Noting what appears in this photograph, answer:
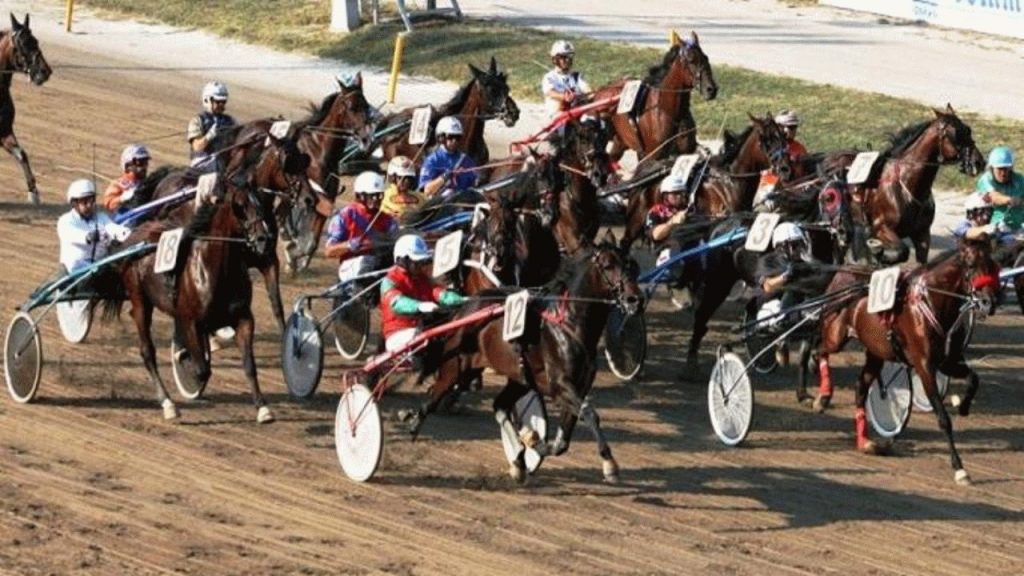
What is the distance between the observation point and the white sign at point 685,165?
2092 cm

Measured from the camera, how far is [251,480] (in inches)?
650

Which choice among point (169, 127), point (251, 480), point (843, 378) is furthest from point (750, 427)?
point (169, 127)

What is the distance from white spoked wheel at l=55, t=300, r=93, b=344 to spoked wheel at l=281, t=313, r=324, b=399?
2186mm

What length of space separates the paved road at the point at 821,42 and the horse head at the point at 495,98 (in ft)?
31.0

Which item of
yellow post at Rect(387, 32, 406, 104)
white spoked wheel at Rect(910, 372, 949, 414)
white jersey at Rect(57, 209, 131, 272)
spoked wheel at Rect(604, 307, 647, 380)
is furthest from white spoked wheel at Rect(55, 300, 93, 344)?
yellow post at Rect(387, 32, 406, 104)

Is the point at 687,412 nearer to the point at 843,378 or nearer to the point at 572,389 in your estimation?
the point at 843,378

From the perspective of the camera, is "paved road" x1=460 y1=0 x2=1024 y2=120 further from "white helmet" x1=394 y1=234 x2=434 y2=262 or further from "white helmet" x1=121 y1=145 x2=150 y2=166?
"white helmet" x1=394 y1=234 x2=434 y2=262

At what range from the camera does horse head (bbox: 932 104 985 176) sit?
21.3 meters

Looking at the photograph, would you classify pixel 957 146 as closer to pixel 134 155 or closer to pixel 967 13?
pixel 134 155

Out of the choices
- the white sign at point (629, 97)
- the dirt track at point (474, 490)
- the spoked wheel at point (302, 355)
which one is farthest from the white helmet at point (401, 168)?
the white sign at point (629, 97)

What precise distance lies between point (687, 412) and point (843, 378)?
1945 millimetres

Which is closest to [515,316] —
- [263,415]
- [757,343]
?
[263,415]

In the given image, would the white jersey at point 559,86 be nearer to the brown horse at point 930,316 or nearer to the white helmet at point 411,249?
the brown horse at point 930,316

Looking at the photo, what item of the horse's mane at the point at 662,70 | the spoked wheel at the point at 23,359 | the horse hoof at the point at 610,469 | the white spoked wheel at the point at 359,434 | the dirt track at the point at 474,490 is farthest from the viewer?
the horse's mane at the point at 662,70
